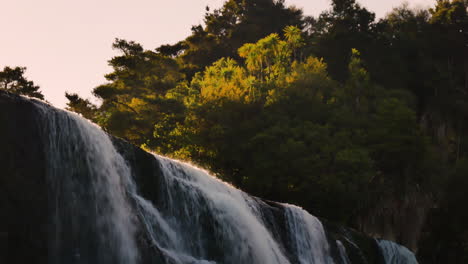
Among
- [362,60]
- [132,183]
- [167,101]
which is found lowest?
[132,183]

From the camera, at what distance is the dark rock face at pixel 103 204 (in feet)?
37.8

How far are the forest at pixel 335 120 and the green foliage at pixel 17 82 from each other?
85mm

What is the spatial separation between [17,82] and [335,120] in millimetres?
19585

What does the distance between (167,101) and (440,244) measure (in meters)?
17.6

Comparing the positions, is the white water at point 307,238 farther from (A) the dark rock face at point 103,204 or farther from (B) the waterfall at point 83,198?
(B) the waterfall at point 83,198

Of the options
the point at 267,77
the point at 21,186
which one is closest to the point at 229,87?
the point at 267,77

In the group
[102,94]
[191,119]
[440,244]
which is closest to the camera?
[440,244]

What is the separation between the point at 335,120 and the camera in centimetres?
3709

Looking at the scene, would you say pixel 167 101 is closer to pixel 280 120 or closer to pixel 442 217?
pixel 280 120

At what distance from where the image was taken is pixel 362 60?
4869 centimetres

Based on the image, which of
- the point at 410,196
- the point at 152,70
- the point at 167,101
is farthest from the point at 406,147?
the point at 152,70

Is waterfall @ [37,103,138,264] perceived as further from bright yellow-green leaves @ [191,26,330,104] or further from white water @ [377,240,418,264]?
bright yellow-green leaves @ [191,26,330,104]

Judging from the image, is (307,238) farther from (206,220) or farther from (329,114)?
(329,114)

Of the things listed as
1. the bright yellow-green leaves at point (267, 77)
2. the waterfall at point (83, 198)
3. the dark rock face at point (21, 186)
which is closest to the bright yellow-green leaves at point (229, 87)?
the bright yellow-green leaves at point (267, 77)
